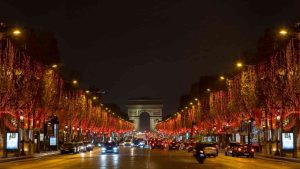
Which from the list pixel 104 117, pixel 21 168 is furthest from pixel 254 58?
pixel 104 117

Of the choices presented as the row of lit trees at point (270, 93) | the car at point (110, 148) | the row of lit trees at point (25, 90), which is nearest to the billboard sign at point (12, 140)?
the row of lit trees at point (25, 90)

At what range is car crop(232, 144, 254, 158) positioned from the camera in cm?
7375

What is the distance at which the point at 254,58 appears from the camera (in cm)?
9138

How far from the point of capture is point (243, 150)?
74500mm

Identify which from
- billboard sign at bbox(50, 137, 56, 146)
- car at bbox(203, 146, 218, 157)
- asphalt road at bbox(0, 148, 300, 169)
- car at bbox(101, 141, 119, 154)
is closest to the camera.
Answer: asphalt road at bbox(0, 148, 300, 169)

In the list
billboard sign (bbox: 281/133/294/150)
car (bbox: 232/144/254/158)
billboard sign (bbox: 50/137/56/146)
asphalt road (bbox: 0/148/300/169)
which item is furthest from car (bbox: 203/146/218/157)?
billboard sign (bbox: 50/137/56/146)

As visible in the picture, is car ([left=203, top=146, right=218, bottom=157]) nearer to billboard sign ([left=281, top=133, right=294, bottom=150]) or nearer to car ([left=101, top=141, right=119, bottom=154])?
billboard sign ([left=281, top=133, right=294, bottom=150])

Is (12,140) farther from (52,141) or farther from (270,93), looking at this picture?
(52,141)

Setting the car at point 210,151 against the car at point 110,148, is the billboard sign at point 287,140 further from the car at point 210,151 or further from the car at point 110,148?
the car at point 110,148

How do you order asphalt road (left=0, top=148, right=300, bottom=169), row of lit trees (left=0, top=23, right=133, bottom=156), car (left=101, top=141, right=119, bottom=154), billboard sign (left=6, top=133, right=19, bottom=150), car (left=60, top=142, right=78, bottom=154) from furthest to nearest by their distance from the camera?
car (left=60, top=142, right=78, bottom=154) < car (left=101, top=141, right=119, bottom=154) < billboard sign (left=6, top=133, right=19, bottom=150) < row of lit trees (left=0, top=23, right=133, bottom=156) < asphalt road (left=0, top=148, right=300, bottom=169)

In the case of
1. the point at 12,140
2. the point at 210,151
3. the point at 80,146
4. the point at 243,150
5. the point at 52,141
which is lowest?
the point at 243,150

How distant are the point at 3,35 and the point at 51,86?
97.6ft

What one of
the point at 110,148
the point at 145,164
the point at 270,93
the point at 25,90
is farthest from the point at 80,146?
the point at 145,164

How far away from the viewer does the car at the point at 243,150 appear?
73.8m
